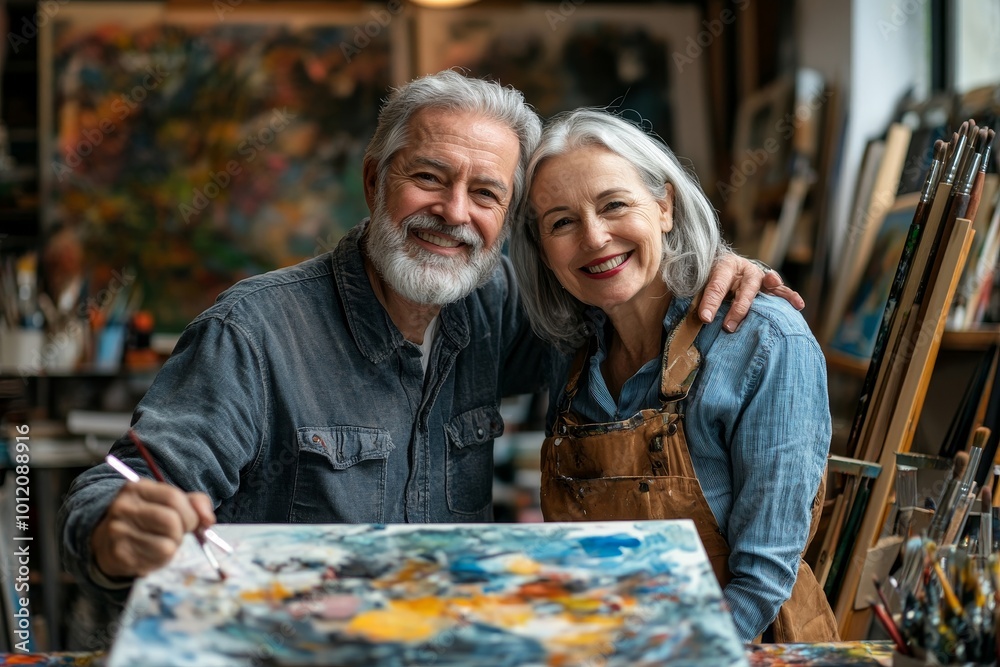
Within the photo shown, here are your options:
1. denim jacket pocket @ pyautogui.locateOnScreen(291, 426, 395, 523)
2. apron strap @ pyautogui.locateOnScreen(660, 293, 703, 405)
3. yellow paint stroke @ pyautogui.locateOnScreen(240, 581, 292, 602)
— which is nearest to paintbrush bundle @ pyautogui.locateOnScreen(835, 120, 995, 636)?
apron strap @ pyautogui.locateOnScreen(660, 293, 703, 405)

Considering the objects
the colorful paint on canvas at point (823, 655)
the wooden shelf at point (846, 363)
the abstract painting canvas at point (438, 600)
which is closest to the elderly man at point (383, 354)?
the abstract painting canvas at point (438, 600)

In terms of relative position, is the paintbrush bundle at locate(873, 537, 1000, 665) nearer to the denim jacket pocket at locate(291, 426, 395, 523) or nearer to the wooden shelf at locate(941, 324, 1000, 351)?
the denim jacket pocket at locate(291, 426, 395, 523)

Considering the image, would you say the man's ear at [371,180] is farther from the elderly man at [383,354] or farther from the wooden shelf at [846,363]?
the wooden shelf at [846,363]

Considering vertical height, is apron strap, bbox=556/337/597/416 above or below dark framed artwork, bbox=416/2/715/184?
below

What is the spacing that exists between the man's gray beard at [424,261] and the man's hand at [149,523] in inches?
27.5

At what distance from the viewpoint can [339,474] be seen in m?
1.71

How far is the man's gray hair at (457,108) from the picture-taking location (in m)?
1.83

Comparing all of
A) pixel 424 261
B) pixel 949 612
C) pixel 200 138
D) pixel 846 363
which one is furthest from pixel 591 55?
pixel 949 612

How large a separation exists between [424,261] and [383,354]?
188 mm

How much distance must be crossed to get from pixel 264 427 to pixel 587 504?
1.88 feet

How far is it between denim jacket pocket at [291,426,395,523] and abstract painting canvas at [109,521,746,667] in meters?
0.44

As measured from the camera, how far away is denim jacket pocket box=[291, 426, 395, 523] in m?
1.70

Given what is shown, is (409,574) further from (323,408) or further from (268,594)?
(323,408)

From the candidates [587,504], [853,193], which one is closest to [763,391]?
[587,504]
